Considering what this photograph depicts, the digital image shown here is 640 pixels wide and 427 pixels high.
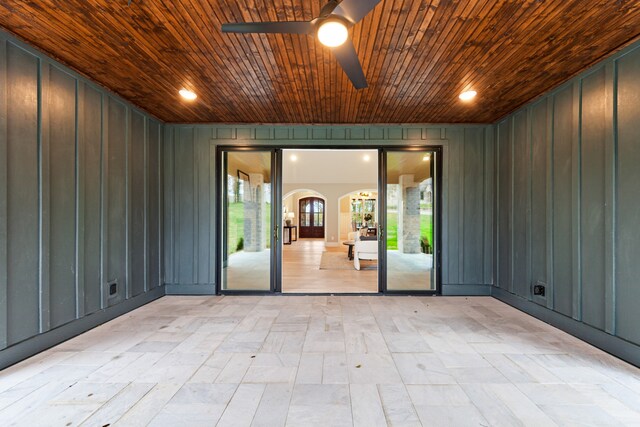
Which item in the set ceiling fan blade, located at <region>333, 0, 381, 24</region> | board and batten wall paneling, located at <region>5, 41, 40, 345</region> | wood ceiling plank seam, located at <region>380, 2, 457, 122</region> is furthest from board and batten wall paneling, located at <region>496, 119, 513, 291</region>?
board and batten wall paneling, located at <region>5, 41, 40, 345</region>

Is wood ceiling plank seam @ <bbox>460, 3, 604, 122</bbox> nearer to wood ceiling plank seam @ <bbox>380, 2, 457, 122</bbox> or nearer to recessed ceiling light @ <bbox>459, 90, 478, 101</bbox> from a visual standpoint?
recessed ceiling light @ <bbox>459, 90, 478, 101</bbox>

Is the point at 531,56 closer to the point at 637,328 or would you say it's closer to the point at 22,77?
the point at 637,328

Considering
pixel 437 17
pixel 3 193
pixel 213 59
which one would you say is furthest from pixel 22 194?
pixel 437 17

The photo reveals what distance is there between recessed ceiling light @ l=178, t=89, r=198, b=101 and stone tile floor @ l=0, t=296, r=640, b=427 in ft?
8.48

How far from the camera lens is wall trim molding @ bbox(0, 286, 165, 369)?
7.68ft

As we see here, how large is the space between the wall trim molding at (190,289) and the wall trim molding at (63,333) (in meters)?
0.48

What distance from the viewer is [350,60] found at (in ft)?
6.98

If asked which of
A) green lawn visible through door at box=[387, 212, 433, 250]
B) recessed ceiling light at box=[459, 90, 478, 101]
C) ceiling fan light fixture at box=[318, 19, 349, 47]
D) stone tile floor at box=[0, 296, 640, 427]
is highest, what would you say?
recessed ceiling light at box=[459, 90, 478, 101]

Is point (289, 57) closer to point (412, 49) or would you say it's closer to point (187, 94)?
point (412, 49)

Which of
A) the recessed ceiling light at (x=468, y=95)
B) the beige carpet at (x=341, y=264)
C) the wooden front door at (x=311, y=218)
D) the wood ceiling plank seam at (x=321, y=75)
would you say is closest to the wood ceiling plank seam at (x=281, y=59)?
the wood ceiling plank seam at (x=321, y=75)

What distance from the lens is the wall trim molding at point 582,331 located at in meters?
2.42

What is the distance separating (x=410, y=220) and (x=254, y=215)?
101 inches

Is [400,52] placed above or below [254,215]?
above

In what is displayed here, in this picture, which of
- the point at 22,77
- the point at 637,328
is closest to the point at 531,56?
the point at 637,328
